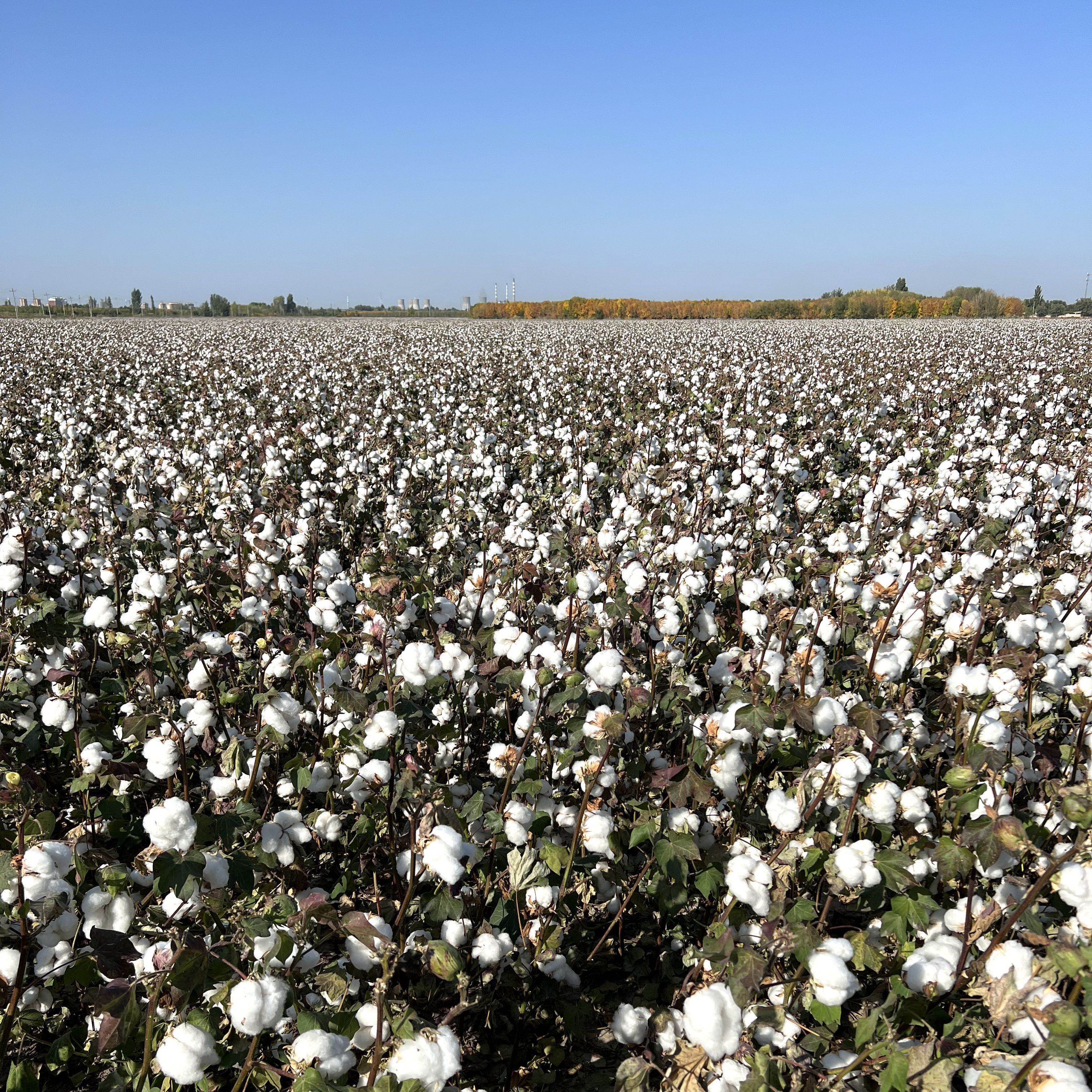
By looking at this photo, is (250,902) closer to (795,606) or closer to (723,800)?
(723,800)

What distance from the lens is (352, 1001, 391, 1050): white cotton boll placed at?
1.69 meters

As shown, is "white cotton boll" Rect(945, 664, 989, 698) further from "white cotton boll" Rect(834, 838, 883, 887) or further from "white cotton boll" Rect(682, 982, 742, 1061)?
"white cotton boll" Rect(682, 982, 742, 1061)

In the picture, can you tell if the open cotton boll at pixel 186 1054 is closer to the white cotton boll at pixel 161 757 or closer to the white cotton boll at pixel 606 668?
the white cotton boll at pixel 161 757

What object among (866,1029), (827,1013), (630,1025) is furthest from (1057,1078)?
(630,1025)

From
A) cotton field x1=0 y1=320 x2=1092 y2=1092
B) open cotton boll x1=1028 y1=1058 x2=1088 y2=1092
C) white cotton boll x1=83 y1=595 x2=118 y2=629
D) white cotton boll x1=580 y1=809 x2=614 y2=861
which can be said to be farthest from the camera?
white cotton boll x1=83 y1=595 x2=118 y2=629

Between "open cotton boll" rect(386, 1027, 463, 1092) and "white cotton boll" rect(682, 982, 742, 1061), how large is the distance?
62 cm

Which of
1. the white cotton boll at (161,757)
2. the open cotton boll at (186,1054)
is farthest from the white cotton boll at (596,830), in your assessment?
the white cotton boll at (161,757)

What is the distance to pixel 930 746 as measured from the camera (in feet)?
9.49

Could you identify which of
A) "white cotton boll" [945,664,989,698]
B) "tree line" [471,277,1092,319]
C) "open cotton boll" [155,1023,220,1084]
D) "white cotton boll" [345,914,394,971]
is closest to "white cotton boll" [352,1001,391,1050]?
"white cotton boll" [345,914,394,971]

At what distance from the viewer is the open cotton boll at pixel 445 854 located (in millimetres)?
1835

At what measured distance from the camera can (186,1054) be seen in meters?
1.53

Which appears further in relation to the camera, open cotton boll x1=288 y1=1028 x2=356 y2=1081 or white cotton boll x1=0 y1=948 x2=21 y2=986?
white cotton boll x1=0 y1=948 x2=21 y2=986

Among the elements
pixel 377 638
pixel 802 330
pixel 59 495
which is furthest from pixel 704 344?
Result: pixel 377 638

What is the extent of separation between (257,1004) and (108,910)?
62 centimetres
